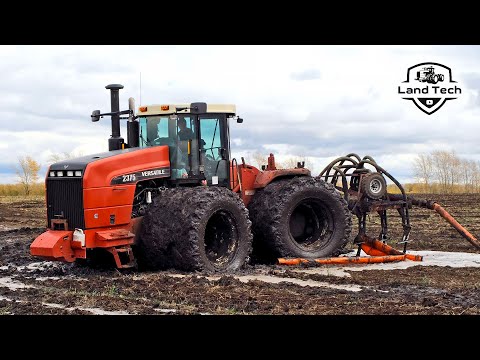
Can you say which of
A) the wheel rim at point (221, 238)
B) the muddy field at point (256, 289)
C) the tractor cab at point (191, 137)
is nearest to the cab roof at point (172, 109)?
the tractor cab at point (191, 137)

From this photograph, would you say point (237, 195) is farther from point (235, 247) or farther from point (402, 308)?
point (402, 308)

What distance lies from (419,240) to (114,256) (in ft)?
28.9

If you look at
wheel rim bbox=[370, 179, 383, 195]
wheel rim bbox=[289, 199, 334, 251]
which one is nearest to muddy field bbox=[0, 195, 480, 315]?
wheel rim bbox=[289, 199, 334, 251]

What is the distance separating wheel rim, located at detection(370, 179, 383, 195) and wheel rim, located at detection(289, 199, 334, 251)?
116cm

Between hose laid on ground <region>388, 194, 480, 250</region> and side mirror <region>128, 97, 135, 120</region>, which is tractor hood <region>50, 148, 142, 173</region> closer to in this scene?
side mirror <region>128, 97, 135, 120</region>

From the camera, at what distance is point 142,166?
12578mm

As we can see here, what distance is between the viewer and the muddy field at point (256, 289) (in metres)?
9.06

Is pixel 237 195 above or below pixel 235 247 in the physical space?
Result: above

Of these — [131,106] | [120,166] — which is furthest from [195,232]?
[131,106]

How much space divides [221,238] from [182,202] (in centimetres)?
124

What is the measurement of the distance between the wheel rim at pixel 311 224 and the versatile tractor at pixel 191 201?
0.07 ft

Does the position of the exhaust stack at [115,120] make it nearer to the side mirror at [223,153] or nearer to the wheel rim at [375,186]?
the side mirror at [223,153]

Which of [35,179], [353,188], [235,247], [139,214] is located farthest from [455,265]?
[35,179]

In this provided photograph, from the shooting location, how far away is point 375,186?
1503 cm
